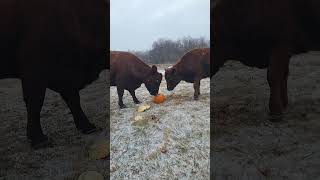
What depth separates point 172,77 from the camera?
658 centimetres

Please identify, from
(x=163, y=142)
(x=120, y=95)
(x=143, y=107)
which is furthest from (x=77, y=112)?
(x=163, y=142)

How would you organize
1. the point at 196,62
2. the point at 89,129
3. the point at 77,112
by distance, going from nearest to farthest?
the point at 89,129 → the point at 77,112 → the point at 196,62

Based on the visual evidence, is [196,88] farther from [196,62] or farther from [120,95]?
[120,95]

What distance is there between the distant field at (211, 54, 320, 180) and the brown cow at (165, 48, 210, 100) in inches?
28.7

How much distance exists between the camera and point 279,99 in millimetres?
4523

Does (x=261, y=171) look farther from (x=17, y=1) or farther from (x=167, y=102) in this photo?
(x=17, y=1)

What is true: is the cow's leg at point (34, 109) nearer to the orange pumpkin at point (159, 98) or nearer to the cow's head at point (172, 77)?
the orange pumpkin at point (159, 98)

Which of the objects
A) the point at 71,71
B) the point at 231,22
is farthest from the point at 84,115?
the point at 231,22

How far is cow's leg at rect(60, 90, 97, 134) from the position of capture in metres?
4.89

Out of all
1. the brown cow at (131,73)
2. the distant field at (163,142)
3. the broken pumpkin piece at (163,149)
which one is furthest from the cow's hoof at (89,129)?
the brown cow at (131,73)

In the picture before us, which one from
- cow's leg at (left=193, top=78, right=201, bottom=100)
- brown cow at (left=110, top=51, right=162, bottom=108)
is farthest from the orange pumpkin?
cow's leg at (left=193, top=78, right=201, bottom=100)

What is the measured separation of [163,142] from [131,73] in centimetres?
203

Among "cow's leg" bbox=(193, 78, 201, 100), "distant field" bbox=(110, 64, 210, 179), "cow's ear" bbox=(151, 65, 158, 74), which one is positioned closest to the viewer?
→ "distant field" bbox=(110, 64, 210, 179)

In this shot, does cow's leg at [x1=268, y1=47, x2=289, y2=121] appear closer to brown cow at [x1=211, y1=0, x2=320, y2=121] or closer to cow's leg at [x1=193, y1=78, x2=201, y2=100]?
brown cow at [x1=211, y1=0, x2=320, y2=121]
